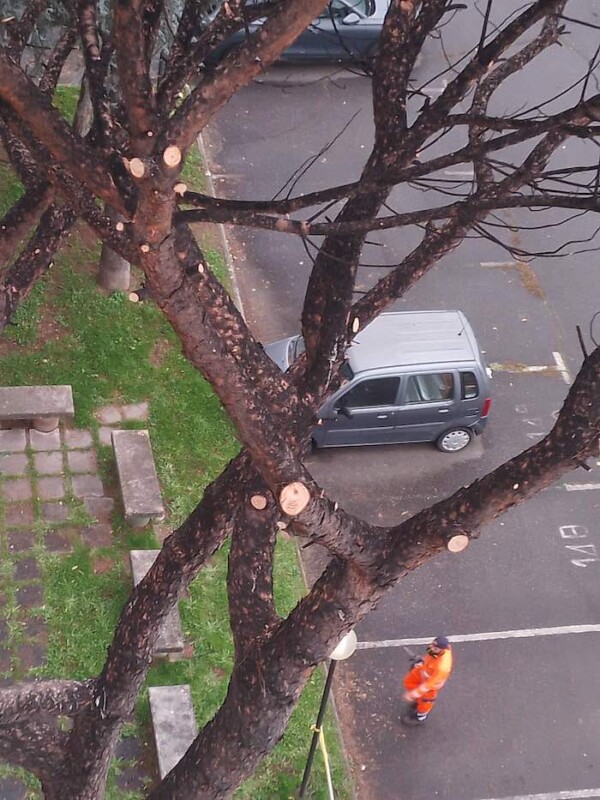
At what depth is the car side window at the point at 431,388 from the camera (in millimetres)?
10406

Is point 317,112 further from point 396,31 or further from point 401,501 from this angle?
point 396,31

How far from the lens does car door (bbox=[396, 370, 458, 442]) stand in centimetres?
1039

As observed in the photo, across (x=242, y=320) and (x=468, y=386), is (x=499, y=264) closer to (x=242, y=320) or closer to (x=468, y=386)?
(x=468, y=386)

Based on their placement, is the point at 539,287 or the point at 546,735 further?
the point at 539,287

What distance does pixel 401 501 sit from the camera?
34.4 ft

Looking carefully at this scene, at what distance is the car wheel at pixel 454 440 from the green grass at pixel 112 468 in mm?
2252

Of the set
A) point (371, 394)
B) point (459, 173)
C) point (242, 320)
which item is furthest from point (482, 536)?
point (242, 320)

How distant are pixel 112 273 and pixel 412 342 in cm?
359

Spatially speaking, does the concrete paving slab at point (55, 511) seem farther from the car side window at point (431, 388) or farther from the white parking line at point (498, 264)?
the white parking line at point (498, 264)

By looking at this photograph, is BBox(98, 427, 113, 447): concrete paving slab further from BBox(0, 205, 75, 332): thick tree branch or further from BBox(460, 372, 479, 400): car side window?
BBox(0, 205, 75, 332): thick tree branch

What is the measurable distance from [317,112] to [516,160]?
10.7ft

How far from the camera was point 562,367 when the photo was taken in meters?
12.3

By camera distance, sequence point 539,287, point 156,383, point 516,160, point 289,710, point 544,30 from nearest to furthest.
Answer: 1. point 289,710
2. point 544,30
3. point 156,383
4. point 539,287
5. point 516,160

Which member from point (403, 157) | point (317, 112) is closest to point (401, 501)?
point (403, 157)
